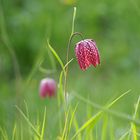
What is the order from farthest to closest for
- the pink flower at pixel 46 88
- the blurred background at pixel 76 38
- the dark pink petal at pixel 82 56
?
the blurred background at pixel 76 38 → the pink flower at pixel 46 88 → the dark pink petal at pixel 82 56

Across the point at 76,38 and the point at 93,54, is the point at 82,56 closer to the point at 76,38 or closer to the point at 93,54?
the point at 93,54

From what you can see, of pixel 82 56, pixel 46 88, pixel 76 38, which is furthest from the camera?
pixel 76 38

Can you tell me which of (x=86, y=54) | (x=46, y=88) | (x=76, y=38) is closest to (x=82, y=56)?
(x=86, y=54)

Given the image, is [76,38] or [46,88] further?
[76,38]

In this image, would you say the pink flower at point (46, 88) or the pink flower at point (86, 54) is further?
the pink flower at point (46, 88)

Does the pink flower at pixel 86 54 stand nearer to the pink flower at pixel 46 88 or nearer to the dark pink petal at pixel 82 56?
the dark pink petal at pixel 82 56

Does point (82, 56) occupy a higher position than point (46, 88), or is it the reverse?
point (82, 56)

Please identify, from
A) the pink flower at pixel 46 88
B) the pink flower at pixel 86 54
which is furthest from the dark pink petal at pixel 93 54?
the pink flower at pixel 46 88

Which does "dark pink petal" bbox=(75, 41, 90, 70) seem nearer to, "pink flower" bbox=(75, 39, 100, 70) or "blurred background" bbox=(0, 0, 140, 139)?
"pink flower" bbox=(75, 39, 100, 70)

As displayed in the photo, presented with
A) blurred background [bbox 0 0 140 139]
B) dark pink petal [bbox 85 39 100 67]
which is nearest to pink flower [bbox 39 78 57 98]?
dark pink petal [bbox 85 39 100 67]

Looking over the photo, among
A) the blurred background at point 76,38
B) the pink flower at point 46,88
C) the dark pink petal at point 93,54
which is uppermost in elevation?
the dark pink petal at point 93,54
